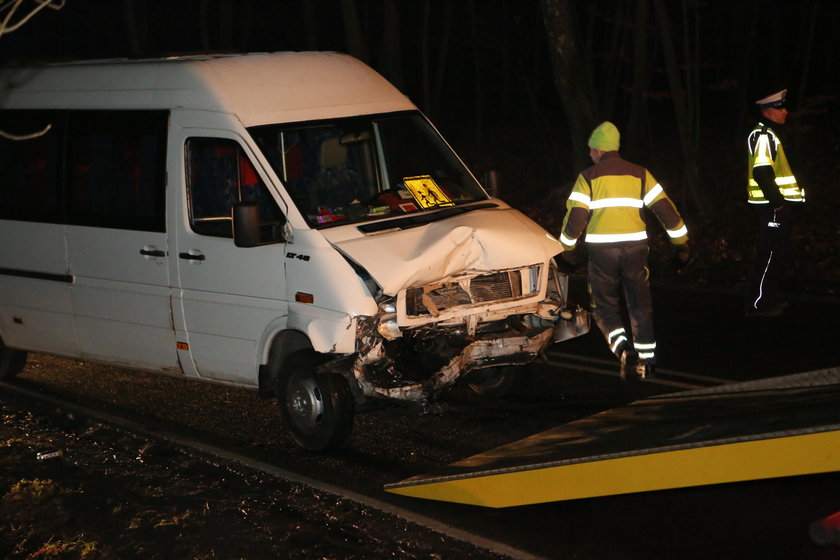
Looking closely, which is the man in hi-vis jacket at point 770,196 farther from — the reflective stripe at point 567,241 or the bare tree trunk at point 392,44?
the bare tree trunk at point 392,44

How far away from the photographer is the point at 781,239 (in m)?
10.4

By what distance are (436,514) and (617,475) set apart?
112 cm

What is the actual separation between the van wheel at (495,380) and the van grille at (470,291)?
1.05m

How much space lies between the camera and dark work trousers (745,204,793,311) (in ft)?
34.1

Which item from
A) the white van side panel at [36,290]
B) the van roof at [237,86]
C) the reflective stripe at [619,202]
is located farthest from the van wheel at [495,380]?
the white van side panel at [36,290]

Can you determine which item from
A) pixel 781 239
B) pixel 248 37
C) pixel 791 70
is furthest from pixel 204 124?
pixel 248 37

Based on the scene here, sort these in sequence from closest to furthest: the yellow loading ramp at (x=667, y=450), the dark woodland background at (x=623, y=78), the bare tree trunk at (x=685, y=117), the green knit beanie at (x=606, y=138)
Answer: the yellow loading ramp at (x=667, y=450) → the green knit beanie at (x=606, y=138) → the bare tree trunk at (x=685, y=117) → the dark woodland background at (x=623, y=78)

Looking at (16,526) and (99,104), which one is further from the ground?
(99,104)

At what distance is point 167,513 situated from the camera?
246 inches

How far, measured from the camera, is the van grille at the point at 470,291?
22.9 feet

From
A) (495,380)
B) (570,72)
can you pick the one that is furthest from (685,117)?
(495,380)

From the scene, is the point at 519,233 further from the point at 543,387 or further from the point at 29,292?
the point at 29,292

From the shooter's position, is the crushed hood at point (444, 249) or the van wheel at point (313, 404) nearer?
the crushed hood at point (444, 249)

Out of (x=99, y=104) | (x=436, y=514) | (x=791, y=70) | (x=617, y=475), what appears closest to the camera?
(x=617, y=475)
